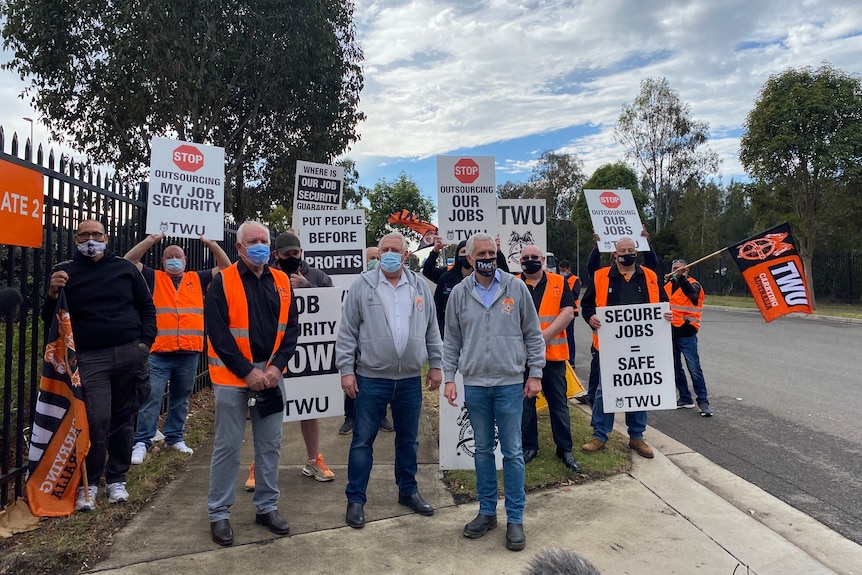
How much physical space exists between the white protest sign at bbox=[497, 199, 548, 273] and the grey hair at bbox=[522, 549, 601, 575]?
642 centimetres

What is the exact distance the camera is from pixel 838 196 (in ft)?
83.6

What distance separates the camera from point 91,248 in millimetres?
4281

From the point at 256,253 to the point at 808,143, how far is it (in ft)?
85.9

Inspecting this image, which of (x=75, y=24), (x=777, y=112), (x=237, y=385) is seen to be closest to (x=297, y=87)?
(x=75, y=24)

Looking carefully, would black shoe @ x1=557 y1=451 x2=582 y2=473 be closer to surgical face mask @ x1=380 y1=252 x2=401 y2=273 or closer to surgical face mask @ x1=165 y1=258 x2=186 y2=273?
surgical face mask @ x1=380 y1=252 x2=401 y2=273

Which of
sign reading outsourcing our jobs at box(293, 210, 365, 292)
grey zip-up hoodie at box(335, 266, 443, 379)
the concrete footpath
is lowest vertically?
the concrete footpath

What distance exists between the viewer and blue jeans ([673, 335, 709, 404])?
7.57 metres

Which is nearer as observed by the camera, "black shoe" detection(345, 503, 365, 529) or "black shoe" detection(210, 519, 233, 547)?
"black shoe" detection(210, 519, 233, 547)

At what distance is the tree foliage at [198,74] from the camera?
13273 mm

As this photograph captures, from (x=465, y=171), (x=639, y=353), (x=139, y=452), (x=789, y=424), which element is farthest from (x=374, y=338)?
A: (x=789, y=424)

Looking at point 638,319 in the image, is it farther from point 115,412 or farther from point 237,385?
point 115,412

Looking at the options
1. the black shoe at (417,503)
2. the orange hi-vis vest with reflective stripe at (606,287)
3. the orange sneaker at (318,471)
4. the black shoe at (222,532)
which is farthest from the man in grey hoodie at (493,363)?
the orange hi-vis vest with reflective stripe at (606,287)

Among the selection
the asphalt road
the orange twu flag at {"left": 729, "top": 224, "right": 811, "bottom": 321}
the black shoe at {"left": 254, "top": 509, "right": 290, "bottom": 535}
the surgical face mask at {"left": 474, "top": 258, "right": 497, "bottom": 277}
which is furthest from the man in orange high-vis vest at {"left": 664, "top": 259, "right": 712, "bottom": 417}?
the black shoe at {"left": 254, "top": 509, "right": 290, "bottom": 535}

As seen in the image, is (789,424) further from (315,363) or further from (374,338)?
(315,363)
